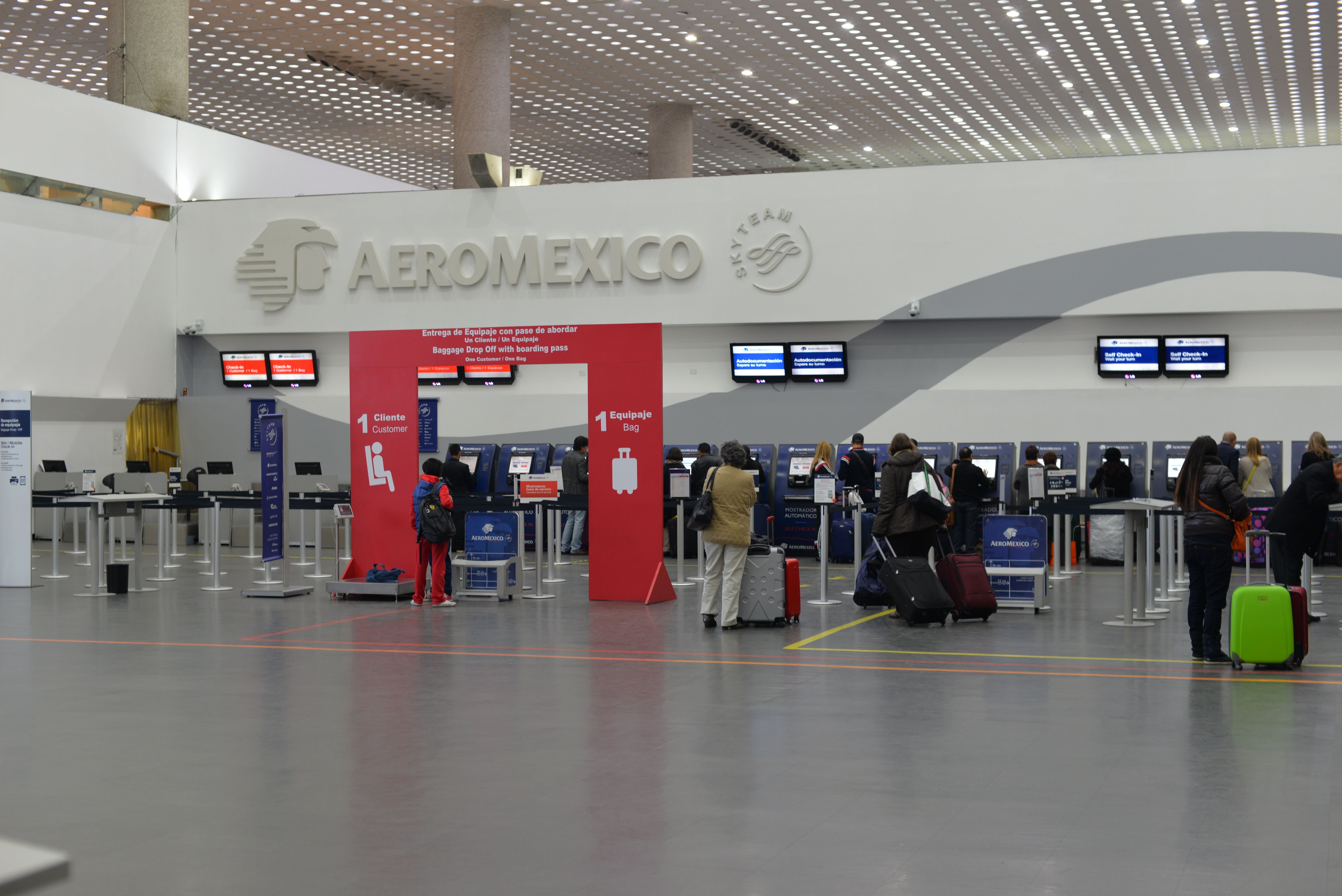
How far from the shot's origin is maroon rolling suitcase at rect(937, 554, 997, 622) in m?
10.9

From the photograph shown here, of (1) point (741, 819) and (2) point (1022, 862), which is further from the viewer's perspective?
(1) point (741, 819)

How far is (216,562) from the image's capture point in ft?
45.6

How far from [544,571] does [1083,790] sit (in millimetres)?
10781

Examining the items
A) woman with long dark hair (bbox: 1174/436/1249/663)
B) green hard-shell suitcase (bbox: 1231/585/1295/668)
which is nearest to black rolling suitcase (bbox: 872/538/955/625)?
woman with long dark hair (bbox: 1174/436/1249/663)

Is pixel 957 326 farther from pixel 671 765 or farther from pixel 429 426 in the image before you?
pixel 671 765

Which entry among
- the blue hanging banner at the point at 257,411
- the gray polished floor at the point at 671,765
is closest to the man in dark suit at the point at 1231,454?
the gray polished floor at the point at 671,765

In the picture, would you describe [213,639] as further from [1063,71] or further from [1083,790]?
[1063,71]

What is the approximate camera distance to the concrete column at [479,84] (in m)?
20.0

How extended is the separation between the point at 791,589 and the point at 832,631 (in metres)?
0.52

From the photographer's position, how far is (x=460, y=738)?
20.9 ft

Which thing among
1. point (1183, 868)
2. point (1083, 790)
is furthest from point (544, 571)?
point (1183, 868)

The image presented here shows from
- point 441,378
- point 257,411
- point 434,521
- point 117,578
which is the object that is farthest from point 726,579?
point 257,411

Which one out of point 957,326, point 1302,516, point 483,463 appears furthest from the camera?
point 483,463

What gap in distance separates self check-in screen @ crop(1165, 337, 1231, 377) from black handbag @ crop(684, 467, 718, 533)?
8.91 meters
